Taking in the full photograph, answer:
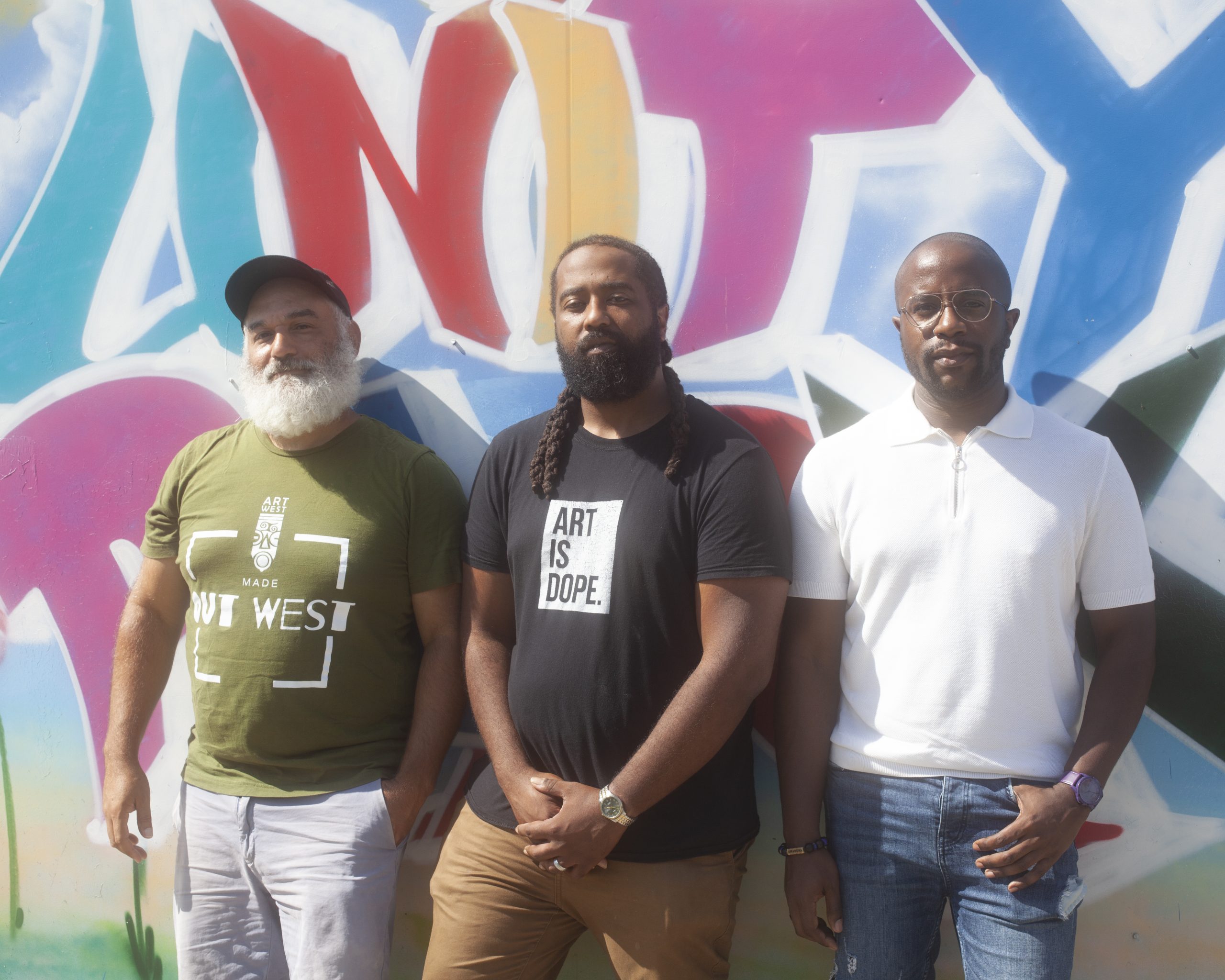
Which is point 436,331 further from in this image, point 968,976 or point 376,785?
point 968,976

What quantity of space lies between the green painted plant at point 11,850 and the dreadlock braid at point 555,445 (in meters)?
2.53

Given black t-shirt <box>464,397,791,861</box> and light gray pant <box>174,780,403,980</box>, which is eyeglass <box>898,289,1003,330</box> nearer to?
black t-shirt <box>464,397,791,861</box>

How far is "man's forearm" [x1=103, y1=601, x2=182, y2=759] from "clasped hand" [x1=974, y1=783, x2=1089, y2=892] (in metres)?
2.44

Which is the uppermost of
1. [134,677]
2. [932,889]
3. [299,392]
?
[299,392]

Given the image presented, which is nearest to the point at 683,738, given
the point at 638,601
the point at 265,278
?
the point at 638,601

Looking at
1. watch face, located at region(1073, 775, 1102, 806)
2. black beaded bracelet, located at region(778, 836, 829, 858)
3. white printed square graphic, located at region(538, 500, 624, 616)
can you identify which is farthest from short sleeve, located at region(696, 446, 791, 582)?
watch face, located at region(1073, 775, 1102, 806)

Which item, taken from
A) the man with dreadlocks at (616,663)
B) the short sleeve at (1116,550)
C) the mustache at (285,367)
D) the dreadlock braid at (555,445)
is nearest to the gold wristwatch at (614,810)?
the man with dreadlocks at (616,663)

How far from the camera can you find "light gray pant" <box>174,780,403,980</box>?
7.82 feet

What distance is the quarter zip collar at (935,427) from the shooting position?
207cm

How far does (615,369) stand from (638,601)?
60 centimetres

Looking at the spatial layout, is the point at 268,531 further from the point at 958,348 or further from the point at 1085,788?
the point at 1085,788

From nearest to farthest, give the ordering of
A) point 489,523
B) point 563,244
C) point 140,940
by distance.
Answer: point 489,523
point 563,244
point 140,940

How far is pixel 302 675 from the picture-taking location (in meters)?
2.44

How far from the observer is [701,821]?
215 cm
